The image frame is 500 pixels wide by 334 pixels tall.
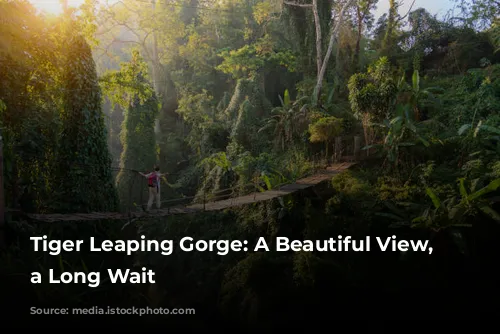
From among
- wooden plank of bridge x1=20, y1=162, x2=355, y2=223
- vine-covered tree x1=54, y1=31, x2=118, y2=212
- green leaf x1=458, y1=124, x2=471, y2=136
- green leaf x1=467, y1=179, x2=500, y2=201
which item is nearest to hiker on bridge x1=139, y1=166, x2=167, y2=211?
wooden plank of bridge x1=20, y1=162, x2=355, y2=223

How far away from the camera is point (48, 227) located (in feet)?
26.5

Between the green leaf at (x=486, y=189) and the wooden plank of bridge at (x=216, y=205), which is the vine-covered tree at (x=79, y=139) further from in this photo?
the green leaf at (x=486, y=189)

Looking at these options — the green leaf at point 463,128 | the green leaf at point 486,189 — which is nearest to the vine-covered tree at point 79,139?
the green leaf at point 486,189

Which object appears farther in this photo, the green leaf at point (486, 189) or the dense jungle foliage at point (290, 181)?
the dense jungle foliage at point (290, 181)

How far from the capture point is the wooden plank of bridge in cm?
664

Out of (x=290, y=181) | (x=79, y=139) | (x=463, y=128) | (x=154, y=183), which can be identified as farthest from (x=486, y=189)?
(x=79, y=139)

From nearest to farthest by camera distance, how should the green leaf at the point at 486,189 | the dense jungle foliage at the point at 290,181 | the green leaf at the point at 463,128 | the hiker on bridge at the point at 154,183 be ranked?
1. the green leaf at the point at 486,189
2. the dense jungle foliage at the point at 290,181
3. the hiker on bridge at the point at 154,183
4. the green leaf at the point at 463,128

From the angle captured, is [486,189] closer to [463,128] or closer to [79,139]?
[463,128]

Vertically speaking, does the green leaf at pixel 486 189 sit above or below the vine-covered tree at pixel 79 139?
below

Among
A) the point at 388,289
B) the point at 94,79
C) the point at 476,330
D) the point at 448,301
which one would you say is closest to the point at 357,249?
the point at 388,289

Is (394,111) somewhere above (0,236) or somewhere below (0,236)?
above

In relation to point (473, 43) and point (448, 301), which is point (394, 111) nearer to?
point (448, 301)

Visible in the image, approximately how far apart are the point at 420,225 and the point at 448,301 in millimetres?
1268

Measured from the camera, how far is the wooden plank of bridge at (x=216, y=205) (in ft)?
21.8
